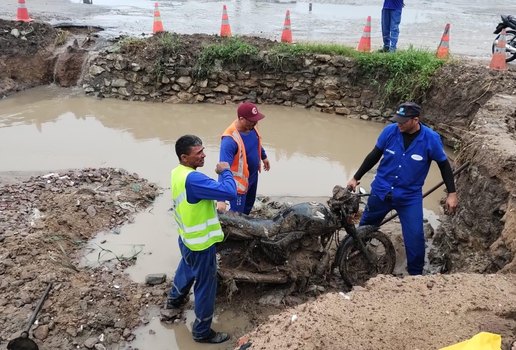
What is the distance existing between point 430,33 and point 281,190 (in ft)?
36.3

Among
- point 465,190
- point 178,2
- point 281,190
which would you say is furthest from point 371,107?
point 178,2

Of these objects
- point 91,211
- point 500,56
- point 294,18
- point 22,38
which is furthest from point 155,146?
point 294,18

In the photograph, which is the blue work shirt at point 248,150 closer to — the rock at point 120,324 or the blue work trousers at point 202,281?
the blue work trousers at point 202,281

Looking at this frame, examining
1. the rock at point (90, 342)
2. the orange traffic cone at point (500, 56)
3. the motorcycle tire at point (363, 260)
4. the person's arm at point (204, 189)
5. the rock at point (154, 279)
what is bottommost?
the rock at point (90, 342)

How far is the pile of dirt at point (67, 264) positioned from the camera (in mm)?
4109

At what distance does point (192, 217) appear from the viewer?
12.5 ft

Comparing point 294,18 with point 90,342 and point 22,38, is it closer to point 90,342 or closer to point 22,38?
point 22,38

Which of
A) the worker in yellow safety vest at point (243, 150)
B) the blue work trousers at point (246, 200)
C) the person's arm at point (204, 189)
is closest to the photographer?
the person's arm at point (204, 189)

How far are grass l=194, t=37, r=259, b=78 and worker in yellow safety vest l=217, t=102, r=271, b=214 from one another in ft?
18.7

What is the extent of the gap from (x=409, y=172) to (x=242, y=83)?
6606mm

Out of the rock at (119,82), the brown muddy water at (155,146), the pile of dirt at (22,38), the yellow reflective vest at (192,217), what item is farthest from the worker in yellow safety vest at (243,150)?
the pile of dirt at (22,38)

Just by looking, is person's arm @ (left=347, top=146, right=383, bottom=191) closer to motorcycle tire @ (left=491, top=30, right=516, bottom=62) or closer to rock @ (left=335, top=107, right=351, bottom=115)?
rock @ (left=335, top=107, right=351, bottom=115)

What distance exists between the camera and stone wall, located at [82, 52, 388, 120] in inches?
406

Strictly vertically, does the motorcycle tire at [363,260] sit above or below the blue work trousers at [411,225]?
below
